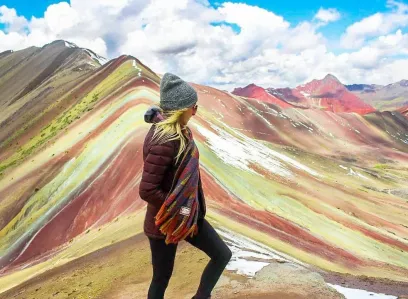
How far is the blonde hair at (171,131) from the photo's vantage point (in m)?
4.62

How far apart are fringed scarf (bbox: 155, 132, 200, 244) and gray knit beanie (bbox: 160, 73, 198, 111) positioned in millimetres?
433

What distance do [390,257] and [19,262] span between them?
A: 59.8ft

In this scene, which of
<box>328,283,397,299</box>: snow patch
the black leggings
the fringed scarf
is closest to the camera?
the fringed scarf

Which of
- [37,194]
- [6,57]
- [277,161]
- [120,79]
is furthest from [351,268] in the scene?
[6,57]

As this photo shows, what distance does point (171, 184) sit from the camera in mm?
4750

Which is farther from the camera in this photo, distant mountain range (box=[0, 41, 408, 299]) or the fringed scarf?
distant mountain range (box=[0, 41, 408, 299])

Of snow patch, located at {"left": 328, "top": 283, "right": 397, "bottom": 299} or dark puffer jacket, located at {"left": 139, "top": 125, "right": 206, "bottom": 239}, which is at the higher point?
dark puffer jacket, located at {"left": 139, "top": 125, "right": 206, "bottom": 239}

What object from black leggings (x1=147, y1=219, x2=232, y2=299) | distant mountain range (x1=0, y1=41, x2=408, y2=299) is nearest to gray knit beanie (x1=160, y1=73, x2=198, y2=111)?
black leggings (x1=147, y1=219, x2=232, y2=299)

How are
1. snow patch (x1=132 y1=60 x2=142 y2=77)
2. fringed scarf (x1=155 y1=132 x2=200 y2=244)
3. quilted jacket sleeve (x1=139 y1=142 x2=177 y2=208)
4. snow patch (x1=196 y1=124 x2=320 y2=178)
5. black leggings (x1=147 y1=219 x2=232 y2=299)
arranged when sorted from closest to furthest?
quilted jacket sleeve (x1=139 y1=142 x2=177 y2=208), fringed scarf (x1=155 y1=132 x2=200 y2=244), black leggings (x1=147 y1=219 x2=232 y2=299), snow patch (x1=196 y1=124 x2=320 y2=178), snow patch (x1=132 y1=60 x2=142 y2=77)

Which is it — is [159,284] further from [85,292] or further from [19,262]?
[19,262]

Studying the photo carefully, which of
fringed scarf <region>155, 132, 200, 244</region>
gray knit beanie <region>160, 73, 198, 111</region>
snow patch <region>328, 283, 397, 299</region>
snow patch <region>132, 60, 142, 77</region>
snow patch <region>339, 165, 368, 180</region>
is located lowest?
snow patch <region>328, 283, 397, 299</region>

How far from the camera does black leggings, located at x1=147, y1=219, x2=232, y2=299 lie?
4922 millimetres

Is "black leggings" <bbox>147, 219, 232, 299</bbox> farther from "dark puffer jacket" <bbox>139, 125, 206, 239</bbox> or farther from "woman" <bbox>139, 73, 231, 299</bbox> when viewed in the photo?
"dark puffer jacket" <bbox>139, 125, 206, 239</bbox>

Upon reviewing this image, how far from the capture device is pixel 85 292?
9758mm
